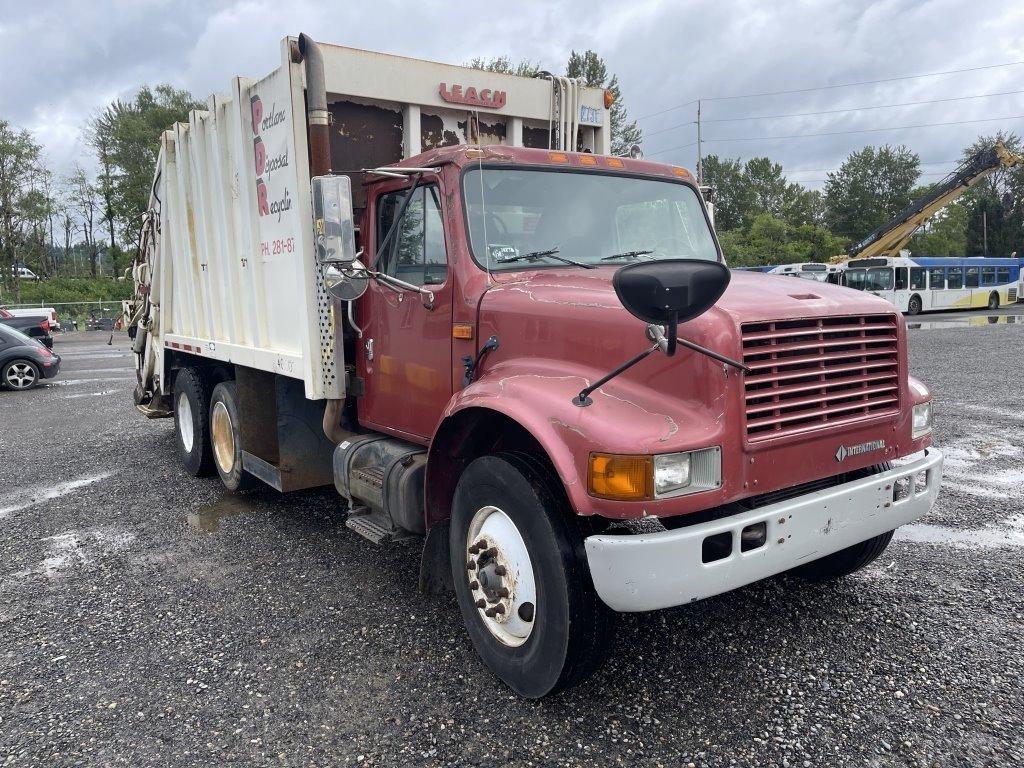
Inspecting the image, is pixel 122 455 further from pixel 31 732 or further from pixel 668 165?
pixel 668 165

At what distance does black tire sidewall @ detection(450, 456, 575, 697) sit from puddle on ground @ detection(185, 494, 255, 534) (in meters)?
2.99

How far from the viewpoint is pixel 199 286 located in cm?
649

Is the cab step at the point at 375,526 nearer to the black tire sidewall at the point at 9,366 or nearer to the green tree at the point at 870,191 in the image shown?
the black tire sidewall at the point at 9,366

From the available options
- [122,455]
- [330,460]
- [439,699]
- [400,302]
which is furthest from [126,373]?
[439,699]

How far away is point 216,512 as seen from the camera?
20.0 ft

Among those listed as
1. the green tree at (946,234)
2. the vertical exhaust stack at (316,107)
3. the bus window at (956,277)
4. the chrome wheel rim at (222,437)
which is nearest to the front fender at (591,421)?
the vertical exhaust stack at (316,107)

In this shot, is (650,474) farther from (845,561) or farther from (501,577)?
(845,561)

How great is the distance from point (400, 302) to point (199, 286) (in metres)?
3.06

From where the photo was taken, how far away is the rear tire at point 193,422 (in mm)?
6801

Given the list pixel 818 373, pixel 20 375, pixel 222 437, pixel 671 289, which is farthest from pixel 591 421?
pixel 20 375

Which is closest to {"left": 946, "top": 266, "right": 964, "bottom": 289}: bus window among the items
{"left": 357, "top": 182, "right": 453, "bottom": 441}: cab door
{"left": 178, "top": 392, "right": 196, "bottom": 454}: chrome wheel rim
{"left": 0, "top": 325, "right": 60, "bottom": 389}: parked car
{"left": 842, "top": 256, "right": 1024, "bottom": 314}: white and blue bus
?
{"left": 842, "top": 256, "right": 1024, "bottom": 314}: white and blue bus

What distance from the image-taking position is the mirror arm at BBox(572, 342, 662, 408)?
2.71 metres

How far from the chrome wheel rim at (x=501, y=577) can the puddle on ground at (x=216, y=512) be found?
3025 millimetres

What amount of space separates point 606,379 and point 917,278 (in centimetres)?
3558
